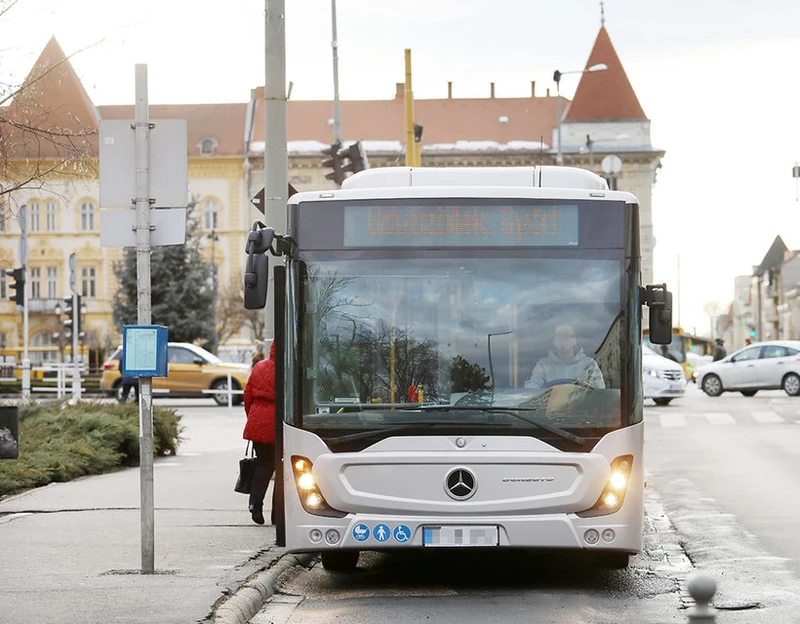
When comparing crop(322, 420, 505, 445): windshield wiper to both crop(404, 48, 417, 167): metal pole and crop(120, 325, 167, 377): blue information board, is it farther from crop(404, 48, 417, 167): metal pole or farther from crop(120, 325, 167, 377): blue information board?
crop(404, 48, 417, 167): metal pole

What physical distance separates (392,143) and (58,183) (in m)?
80.8

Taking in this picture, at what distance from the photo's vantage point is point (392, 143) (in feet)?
311

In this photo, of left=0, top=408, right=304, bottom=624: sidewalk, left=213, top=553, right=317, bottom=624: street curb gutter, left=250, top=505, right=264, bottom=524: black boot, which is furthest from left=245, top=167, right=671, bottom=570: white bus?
left=250, top=505, right=264, bottom=524: black boot

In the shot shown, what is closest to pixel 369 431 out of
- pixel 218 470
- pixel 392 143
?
pixel 218 470

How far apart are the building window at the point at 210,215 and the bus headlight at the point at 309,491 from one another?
85949 mm

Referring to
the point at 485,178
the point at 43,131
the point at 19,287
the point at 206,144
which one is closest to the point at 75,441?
the point at 43,131

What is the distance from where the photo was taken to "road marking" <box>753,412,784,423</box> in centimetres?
3125

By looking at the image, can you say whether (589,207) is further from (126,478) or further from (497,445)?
(126,478)

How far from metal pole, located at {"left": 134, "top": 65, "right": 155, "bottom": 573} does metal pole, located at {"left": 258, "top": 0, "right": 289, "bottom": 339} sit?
163 inches

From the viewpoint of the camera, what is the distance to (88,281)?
94625 mm

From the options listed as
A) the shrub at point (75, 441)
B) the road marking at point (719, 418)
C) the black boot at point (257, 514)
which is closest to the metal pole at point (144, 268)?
the black boot at point (257, 514)

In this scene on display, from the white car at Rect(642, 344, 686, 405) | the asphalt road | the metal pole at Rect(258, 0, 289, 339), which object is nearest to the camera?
the asphalt road

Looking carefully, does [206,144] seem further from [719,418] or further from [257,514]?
[257,514]

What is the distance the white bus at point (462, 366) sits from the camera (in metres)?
9.69
